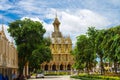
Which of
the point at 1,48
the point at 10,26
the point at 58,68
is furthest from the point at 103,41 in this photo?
the point at 58,68

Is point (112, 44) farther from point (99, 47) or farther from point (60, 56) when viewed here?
point (60, 56)

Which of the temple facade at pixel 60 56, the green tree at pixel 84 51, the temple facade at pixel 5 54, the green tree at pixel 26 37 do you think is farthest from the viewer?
the temple facade at pixel 60 56

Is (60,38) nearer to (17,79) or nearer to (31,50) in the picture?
(31,50)

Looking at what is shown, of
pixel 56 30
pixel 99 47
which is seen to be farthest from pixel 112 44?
pixel 56 30

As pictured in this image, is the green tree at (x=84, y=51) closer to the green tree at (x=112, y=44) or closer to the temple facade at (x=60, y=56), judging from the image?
the green tree at (x=112, y=44)

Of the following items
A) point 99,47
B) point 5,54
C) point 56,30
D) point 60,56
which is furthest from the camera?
point 56,30

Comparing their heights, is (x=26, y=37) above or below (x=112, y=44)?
above

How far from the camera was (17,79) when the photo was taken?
5141 centimetres

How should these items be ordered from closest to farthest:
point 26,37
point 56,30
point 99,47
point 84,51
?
point 99,47 < point 84,51 < point 26,37 < point 56,30

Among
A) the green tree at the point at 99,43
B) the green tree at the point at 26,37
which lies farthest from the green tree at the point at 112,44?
the green tree at the point at 26,37

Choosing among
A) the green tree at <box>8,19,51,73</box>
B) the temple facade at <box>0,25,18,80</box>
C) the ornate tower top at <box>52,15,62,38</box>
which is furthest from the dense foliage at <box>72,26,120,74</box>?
the ornate tower top at <box>52,15,62,38</box>

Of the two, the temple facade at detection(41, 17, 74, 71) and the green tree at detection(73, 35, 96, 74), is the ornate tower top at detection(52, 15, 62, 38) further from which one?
the green tree at detection(73, 35, 96, 74)

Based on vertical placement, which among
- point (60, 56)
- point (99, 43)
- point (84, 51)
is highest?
point (60, 56)

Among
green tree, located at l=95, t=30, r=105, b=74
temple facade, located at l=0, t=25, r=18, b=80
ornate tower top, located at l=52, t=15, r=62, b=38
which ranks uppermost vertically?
ornate tower top, located at l=52, t=15, r=62, b=38
